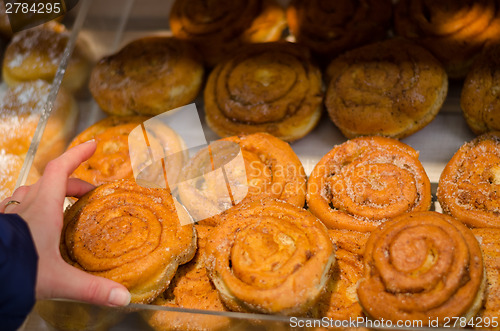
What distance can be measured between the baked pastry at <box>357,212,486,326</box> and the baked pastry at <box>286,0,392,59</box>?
1.61 metres

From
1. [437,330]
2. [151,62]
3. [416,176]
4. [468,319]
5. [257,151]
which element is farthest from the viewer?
[151,62]

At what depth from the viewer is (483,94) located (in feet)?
8.38

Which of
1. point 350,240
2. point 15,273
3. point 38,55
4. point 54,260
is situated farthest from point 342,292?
point 38,55

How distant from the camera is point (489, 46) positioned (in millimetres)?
2688

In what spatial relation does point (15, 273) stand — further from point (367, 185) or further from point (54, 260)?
point (367, 185)

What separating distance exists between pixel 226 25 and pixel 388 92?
1293 millimetres

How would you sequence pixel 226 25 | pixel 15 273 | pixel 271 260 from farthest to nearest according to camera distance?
pixel 226 25 → pixel 271 260 → pixel 15 273

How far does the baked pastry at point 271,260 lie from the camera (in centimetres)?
177

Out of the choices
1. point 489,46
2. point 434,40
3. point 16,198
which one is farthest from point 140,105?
point 489,46

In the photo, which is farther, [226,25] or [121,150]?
[226,25]

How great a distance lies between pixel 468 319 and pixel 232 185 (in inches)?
50.4

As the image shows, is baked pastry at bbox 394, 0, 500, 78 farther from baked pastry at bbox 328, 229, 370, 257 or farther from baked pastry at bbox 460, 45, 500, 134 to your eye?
baked pastry at bbox 328, 229, 370, 257

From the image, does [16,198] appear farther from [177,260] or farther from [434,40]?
[434,40]

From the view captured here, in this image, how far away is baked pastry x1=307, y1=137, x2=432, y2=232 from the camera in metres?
2.27
